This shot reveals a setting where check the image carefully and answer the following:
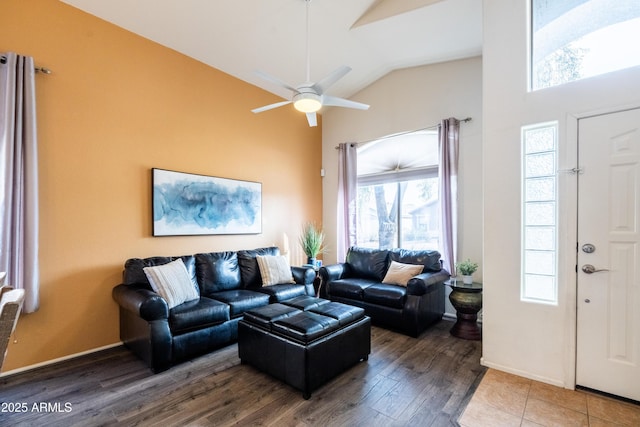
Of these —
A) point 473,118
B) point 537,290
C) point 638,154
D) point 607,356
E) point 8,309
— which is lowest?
point 607,356

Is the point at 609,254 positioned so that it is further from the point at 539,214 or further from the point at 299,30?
the point at 299,30

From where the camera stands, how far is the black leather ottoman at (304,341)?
2367mm

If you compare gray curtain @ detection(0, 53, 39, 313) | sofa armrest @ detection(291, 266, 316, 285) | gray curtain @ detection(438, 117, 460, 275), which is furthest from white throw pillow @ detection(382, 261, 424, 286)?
gray curtain @ detection(0, 53, 39, 313)

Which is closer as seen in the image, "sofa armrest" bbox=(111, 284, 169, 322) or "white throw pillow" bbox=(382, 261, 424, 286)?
"sofa armrest" bbox=(111, 284, 169, 322)

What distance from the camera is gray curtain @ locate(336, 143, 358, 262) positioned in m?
5.39

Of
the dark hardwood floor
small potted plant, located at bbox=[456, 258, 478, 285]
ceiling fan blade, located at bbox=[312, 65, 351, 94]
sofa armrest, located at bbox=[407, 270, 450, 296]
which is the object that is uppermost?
ceiling fan blade, located at bbox=[312, 65, 351, 94]

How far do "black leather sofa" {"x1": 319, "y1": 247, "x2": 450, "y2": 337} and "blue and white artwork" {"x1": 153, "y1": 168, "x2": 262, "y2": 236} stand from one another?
150 centimetres

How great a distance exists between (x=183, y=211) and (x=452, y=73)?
425 centimetres

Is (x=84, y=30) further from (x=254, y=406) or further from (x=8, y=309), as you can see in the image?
(x=254, y=406)

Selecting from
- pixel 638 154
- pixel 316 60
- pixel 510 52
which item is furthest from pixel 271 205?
pixel 638 154

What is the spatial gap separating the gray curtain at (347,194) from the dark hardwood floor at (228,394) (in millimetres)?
2543

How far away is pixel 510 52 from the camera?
271 cm

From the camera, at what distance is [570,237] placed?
2.47 metres

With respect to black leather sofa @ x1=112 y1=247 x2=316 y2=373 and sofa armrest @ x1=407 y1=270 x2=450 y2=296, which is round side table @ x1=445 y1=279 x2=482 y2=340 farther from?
black leather sofa @ x1=112 y1=247 x2=316 y2=373
